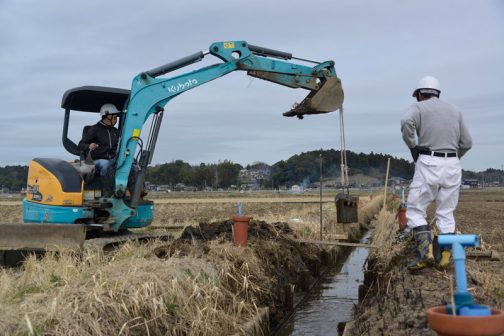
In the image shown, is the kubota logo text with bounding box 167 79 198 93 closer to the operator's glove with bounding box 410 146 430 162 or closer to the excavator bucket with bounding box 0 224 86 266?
the excavator bucket with bounding box 0 224 86 266


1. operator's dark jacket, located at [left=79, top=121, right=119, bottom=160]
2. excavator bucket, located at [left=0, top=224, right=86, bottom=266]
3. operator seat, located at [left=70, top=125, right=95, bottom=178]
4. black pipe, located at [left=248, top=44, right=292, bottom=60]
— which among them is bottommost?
excavator bucket, located at [left=0, top=224, right=86, bottom=266]

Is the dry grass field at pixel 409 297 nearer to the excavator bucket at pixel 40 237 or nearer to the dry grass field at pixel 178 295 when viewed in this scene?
the dry grass field at pixel 178 295

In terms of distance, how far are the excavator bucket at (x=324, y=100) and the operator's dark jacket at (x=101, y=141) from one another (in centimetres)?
350

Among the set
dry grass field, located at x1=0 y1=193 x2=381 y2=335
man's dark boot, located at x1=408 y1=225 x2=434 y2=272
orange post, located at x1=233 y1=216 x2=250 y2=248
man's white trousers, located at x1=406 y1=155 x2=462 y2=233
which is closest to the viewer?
dry grass field, located at x1=0 y1=193 x2=381 y2=335

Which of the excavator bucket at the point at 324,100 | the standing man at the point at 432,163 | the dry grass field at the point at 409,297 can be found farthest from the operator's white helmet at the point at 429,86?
the excavator bucket at the point at 324,100

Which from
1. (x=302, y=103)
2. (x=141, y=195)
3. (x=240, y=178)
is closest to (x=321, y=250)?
(x=302, y=103)

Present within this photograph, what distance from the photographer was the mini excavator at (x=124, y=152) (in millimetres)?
8484

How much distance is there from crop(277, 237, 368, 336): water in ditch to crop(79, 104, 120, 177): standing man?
4203 millimetres

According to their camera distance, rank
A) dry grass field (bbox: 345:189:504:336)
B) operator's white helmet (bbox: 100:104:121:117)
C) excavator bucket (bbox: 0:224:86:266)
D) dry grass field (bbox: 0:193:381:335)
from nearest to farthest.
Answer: dry grass field (bbox: 0:193:381:335), dry grass field (bbox: 345:189:504:336), excavator bucket (bbox: 0:224:86:266), operator's white helmet (bbox: 100:104:121:117)

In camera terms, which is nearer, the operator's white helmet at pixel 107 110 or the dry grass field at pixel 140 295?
the dry grass field at pixel 140 295

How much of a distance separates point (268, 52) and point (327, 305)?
5.04m

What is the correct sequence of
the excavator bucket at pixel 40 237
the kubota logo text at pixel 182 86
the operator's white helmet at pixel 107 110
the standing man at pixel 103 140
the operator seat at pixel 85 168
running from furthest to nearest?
the kubota logo text at pixel 182 86
the operator's white helmet at pixel 107 110
the standing man at pixel 103 140
the operator seat at pixel 85 168
the excavator bucket at pixel 40 237

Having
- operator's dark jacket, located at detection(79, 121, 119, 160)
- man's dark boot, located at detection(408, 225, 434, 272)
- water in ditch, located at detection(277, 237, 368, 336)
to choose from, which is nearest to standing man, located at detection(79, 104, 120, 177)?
operator's dark jacket, located at detection(79, 121, 119, 160)

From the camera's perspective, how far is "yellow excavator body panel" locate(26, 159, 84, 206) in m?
9.05
